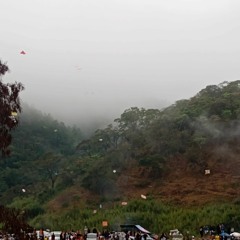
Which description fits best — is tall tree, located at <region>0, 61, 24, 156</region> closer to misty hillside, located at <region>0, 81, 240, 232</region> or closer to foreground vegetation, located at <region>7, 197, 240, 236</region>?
foreground vegetation, located at <region>7, 197, 240, 236</region>

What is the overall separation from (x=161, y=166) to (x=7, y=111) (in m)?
46.4

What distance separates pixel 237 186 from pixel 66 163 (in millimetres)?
28473

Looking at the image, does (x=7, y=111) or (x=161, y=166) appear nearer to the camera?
(x=7, y=111)

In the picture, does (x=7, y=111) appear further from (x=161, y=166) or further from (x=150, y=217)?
(x=161, y=166)

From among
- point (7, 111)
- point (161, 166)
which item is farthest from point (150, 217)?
point (7, 111)

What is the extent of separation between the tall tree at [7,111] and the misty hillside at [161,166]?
37.9m

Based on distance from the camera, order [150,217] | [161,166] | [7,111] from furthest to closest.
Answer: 1. [161,166]
2. [150,217]
3. [7,111]

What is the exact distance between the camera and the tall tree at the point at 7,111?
10.9 m

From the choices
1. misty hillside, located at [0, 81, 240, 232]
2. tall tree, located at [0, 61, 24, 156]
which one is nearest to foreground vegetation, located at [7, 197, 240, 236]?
misty hillside, located at [0, 81, 240, 232]

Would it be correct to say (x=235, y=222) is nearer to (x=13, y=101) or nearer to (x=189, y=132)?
(x=189, y=132)

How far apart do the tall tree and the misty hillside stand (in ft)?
124

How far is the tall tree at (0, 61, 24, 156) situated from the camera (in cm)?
1088

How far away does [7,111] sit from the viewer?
10.9 m

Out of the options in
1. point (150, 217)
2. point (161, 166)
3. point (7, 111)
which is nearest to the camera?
point (7, 111)
